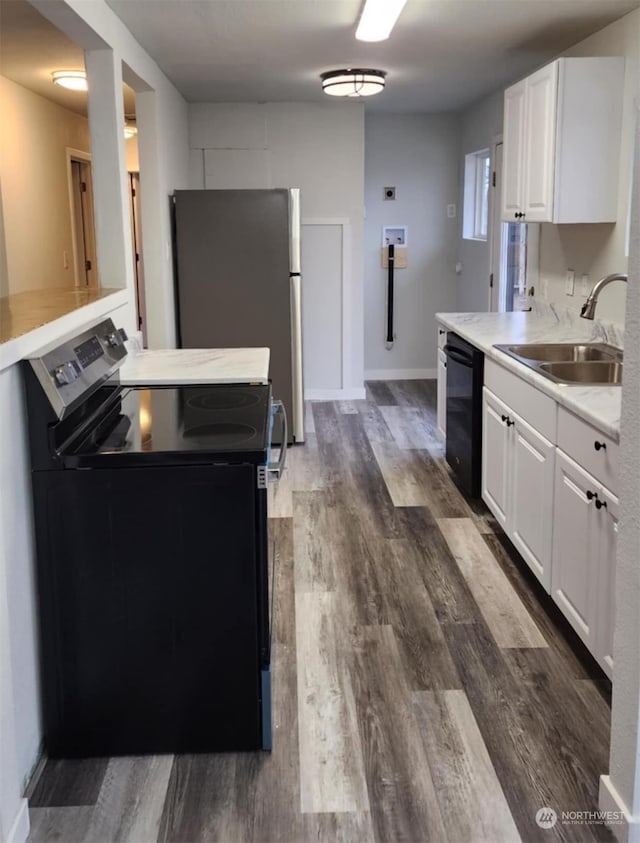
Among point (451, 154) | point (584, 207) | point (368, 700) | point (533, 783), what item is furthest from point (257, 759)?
point (451, 154)

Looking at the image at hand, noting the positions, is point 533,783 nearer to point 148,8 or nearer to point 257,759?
point 257,759

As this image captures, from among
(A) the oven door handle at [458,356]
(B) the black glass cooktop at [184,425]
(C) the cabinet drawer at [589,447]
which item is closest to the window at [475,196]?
(A) the oven door handle at [458,356]

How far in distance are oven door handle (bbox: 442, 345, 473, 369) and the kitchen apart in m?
0.67

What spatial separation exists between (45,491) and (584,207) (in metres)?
2.83

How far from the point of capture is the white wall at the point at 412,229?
7.21 metres

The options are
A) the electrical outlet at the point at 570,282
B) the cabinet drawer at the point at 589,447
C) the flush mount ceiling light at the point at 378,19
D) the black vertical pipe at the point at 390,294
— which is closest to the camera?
the cabinet drawer at the point at 589,447

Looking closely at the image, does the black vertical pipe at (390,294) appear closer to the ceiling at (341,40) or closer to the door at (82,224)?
the ceiling at (341,40)

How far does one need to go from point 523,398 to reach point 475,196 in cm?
419

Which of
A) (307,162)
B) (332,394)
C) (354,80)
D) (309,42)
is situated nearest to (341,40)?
(309,42)

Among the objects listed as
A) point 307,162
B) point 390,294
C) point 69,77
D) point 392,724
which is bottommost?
point 392,724

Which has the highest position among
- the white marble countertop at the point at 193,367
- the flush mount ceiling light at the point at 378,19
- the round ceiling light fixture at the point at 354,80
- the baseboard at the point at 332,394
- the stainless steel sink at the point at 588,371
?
the round ceiling light fixture at the point at 354,80

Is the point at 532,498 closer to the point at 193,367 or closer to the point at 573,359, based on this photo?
the point at 573,359

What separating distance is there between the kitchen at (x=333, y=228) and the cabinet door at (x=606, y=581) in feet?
5.25

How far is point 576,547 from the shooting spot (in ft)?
8.87
